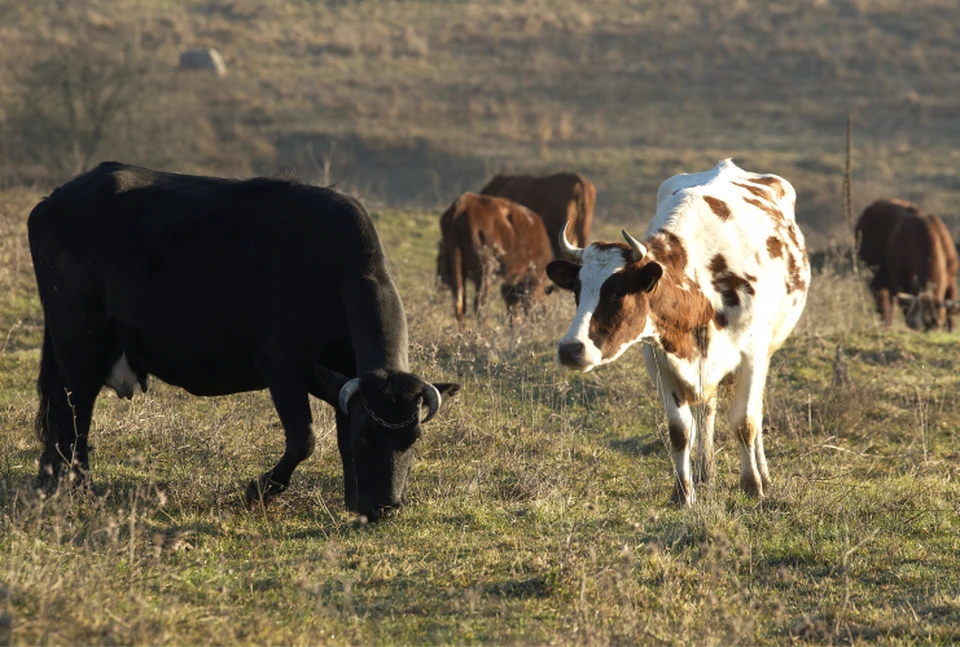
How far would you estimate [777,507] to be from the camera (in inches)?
278

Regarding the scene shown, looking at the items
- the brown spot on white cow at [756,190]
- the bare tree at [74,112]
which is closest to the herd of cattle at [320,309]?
the brown spot on white cow at [756,190]

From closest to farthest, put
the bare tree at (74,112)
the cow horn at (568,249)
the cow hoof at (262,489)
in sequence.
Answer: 1. the cow hoof at (262,489)
2. the cow horn at (568,249)
3. the bare tree at (74,112)

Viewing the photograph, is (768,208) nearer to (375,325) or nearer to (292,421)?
(375,325)

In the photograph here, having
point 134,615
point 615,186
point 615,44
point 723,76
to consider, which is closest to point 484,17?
point 615,44

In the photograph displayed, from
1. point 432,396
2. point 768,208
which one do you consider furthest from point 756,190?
point 432,396

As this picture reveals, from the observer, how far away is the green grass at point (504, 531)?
5.11 metres

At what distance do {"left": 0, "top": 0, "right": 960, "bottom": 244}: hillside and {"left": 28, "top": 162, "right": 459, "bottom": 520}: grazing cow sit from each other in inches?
686

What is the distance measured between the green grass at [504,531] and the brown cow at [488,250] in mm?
3126

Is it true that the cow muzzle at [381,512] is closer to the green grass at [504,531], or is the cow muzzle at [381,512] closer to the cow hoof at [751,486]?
the green grass at [504,531]

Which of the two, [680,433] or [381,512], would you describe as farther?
[680,433]

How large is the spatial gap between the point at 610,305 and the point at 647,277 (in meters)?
0.24

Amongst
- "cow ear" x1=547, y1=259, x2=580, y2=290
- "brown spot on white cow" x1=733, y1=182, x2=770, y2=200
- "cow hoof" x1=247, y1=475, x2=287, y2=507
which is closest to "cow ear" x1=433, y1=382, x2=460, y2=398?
"cow ear" x1=547, y1=259, x2=580, y2=290

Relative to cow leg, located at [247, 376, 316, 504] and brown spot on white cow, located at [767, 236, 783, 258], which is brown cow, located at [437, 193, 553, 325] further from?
cow leg, located at [247, 376, 316, 504]

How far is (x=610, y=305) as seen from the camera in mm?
6602
